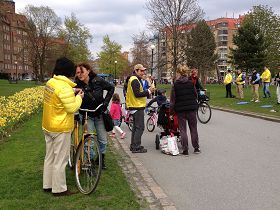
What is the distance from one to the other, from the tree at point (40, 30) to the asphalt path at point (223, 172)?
60.5 metres

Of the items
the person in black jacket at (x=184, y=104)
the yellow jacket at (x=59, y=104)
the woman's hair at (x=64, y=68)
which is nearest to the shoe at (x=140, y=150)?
the person in black jacket at (x=184, y=104)

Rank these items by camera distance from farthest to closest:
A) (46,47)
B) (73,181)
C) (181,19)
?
(46,47) → (181,19) → (73,181)

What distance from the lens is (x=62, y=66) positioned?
16.5 feet

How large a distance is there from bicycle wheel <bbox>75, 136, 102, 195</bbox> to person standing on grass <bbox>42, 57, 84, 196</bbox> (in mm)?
260

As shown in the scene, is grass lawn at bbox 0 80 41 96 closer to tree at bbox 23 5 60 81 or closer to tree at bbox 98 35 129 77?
tree at bbox 23 5 60 81

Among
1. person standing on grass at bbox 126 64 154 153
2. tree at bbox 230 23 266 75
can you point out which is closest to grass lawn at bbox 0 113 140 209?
person standing on grass at bbox 126 64 154 153

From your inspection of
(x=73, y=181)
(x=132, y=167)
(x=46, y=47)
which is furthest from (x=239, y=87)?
(x=46, y=47)

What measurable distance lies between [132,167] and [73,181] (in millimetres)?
1479

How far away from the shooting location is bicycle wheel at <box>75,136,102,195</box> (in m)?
5.19

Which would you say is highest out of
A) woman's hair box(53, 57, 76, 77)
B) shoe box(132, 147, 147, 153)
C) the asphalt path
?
woman's hair box(53, 57, 76, 77)

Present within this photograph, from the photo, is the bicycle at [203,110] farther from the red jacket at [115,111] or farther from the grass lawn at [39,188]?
the grass lawn at [39,188]

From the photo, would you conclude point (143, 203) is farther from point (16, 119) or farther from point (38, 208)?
point (16, 119)

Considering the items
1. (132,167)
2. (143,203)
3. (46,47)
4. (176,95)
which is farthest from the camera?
(46,47)

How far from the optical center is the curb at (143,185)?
490cm
